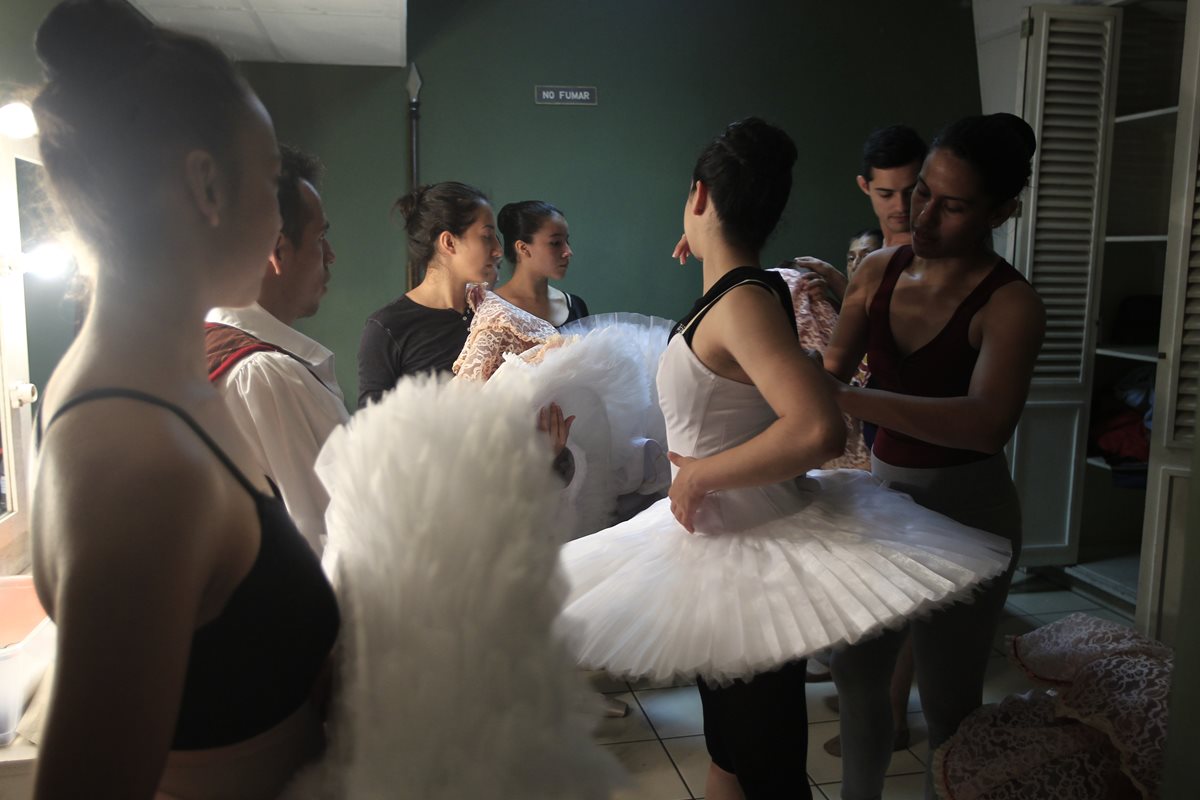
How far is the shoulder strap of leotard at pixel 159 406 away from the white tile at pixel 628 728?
225cm

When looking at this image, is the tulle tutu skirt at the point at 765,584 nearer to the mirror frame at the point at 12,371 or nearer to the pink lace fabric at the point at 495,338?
the pink lace fabric at the point at 495,338

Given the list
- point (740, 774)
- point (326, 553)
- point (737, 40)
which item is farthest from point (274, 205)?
point (737, 40)

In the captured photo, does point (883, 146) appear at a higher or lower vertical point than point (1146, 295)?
higher

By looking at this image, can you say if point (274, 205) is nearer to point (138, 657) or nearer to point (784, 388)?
point (138, 657)

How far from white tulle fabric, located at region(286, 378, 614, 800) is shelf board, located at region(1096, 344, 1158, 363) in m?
3.54

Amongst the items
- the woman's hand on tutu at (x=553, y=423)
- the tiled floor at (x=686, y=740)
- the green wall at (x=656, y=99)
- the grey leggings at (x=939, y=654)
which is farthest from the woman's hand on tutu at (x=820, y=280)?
the green wall at (x=656, y=99)

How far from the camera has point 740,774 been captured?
1.36 metres

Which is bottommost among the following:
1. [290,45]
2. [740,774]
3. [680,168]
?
[740,774]

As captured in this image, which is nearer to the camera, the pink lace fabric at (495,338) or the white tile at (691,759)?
the pink lace fabric at (495,338)

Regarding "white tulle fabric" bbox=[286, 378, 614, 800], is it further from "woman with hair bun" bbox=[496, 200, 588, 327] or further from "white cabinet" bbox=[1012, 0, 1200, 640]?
"white cabinet" bbox=[1012, 0, 1200, 640]

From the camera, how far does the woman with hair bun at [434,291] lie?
95.9 inches

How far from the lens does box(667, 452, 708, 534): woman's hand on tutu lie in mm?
1401

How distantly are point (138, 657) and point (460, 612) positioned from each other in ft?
0.67

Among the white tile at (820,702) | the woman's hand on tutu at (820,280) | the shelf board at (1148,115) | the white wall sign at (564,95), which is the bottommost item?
the white tile at (820,702)
